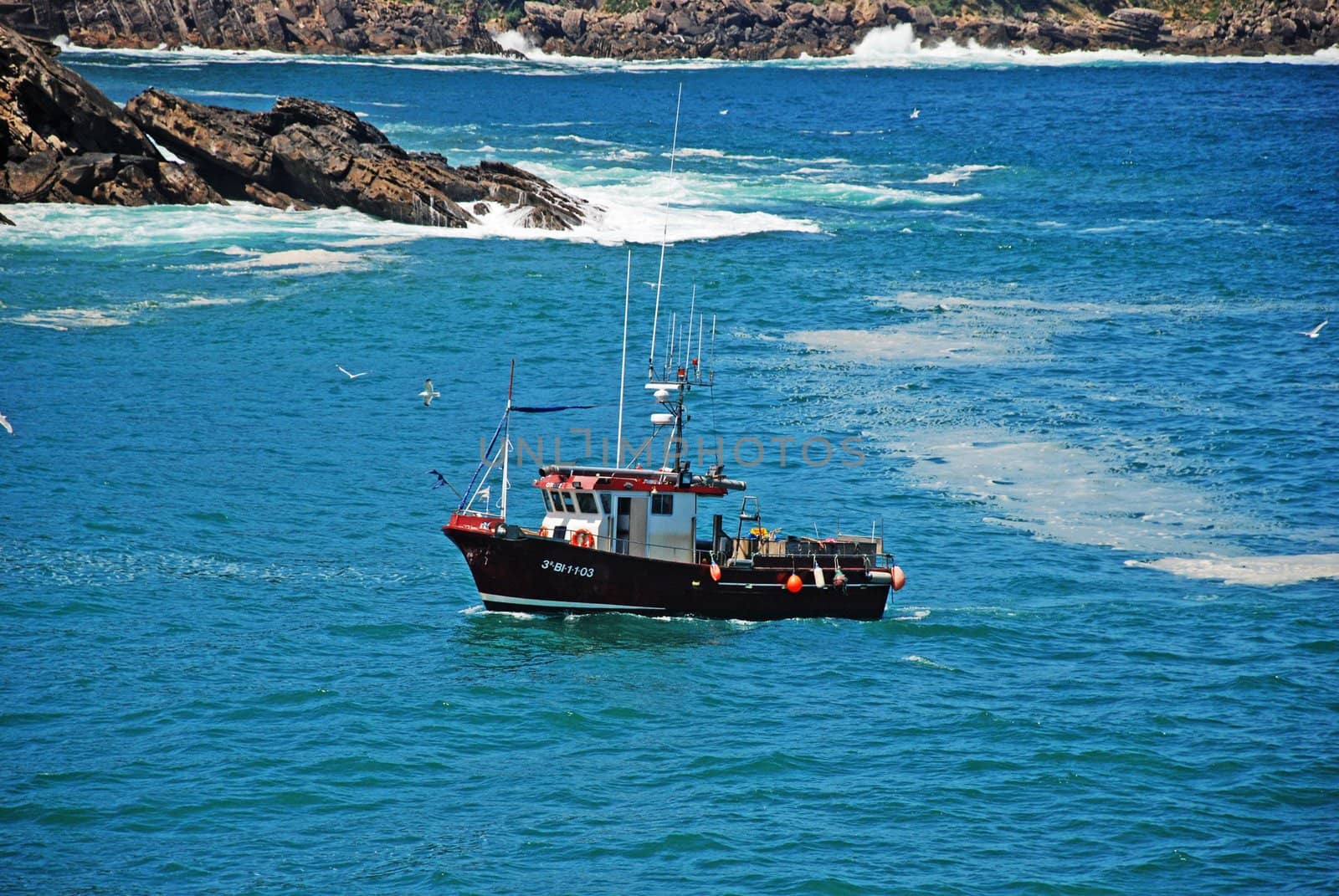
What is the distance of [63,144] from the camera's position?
102125 mm

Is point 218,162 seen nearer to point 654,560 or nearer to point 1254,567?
point 654,560

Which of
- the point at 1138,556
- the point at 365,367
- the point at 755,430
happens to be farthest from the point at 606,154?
the point at 1138,556

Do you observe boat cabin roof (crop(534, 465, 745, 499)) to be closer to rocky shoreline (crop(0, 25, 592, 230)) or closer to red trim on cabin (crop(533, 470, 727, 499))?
red trim on cabin (crop(533, 470, 727, 499))

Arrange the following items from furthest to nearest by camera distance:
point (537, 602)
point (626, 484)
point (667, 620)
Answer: point (667, 620)
point (537, 602)
point (626, 484)

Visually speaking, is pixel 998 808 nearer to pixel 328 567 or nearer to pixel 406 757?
pixel 406 757

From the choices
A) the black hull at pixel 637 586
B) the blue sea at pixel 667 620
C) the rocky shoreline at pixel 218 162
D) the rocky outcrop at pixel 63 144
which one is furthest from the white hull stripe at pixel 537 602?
the rocky outcrop at pixel 63 144

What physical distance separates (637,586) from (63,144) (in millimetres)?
73881

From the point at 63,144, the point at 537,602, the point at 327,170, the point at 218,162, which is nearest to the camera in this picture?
the point at 537,602

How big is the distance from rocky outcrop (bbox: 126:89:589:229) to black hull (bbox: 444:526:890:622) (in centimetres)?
6274

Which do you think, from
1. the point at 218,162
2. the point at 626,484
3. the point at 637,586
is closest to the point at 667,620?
the point at 637,586

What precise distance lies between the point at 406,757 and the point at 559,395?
32.5 meters

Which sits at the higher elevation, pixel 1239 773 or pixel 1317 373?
pixel 1317 373

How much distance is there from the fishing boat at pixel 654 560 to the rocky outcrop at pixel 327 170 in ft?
202

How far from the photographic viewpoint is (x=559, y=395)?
225 ft
